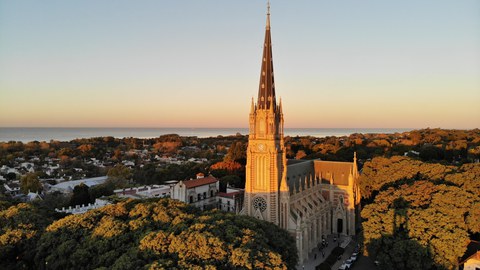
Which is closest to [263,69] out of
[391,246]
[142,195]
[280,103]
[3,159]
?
[280,103]

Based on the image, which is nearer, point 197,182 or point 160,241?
point 160,241

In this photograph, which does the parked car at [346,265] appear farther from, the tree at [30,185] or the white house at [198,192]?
the tree at [30,185]

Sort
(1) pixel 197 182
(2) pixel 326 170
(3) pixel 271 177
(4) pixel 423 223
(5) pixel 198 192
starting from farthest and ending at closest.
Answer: (1) pixel 197 182, (5) pixel 198 192, (2) pixel 326 170, (3) pixel 271 177, (4) pixel 423 223

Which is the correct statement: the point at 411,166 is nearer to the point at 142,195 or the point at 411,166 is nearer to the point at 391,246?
the point at 391,246

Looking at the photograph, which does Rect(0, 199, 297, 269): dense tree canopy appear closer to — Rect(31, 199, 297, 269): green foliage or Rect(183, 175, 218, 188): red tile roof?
Rect(31, 199, 297, 269): green foliage

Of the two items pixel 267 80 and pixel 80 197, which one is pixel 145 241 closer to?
pixel 267 80

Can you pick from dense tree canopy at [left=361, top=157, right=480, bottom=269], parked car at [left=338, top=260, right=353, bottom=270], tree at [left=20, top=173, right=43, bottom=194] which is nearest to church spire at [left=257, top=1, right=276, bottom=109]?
dense tree canopy at [left=361, top=157, right=480, bottom=269]

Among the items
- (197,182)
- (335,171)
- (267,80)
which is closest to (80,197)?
(197,182)

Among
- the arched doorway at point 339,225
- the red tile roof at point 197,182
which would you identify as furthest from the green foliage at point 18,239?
the arched doorway at point 339,225
